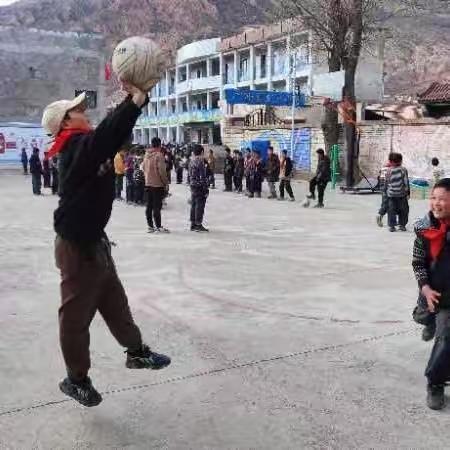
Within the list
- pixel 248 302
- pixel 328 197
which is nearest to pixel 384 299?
pixel 248 302

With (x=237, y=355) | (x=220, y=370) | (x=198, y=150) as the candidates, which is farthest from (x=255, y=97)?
(x=220, y=370)

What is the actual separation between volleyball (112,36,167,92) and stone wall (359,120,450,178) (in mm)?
15661

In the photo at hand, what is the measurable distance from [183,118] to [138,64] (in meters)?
51.6

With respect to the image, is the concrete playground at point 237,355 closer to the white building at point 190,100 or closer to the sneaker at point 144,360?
the sneaker at point 144,360

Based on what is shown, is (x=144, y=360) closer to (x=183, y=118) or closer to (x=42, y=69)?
(x=42, y=69)

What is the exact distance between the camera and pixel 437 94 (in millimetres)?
22688

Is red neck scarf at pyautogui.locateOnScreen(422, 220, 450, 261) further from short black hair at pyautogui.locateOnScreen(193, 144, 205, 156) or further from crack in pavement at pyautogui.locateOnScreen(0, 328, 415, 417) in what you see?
short black hair at pyautogui.locateOnScreen(193, 144, 205, 156)

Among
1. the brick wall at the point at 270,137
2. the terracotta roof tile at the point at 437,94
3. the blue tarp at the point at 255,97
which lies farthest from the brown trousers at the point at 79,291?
the terracotta roof tile at the point at 437,94

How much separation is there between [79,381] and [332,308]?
2828mm

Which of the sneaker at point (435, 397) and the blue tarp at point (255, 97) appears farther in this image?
the blue tarp at point (255, 97)

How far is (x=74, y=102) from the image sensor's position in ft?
10.0

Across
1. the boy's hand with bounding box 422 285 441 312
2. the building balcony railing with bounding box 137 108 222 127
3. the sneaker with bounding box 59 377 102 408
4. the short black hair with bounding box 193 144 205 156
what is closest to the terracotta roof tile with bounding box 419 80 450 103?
the short black hair with bounding box 193 144 205 156

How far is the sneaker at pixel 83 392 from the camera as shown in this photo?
10.0 feet

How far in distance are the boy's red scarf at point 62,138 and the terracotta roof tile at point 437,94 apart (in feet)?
69.5
